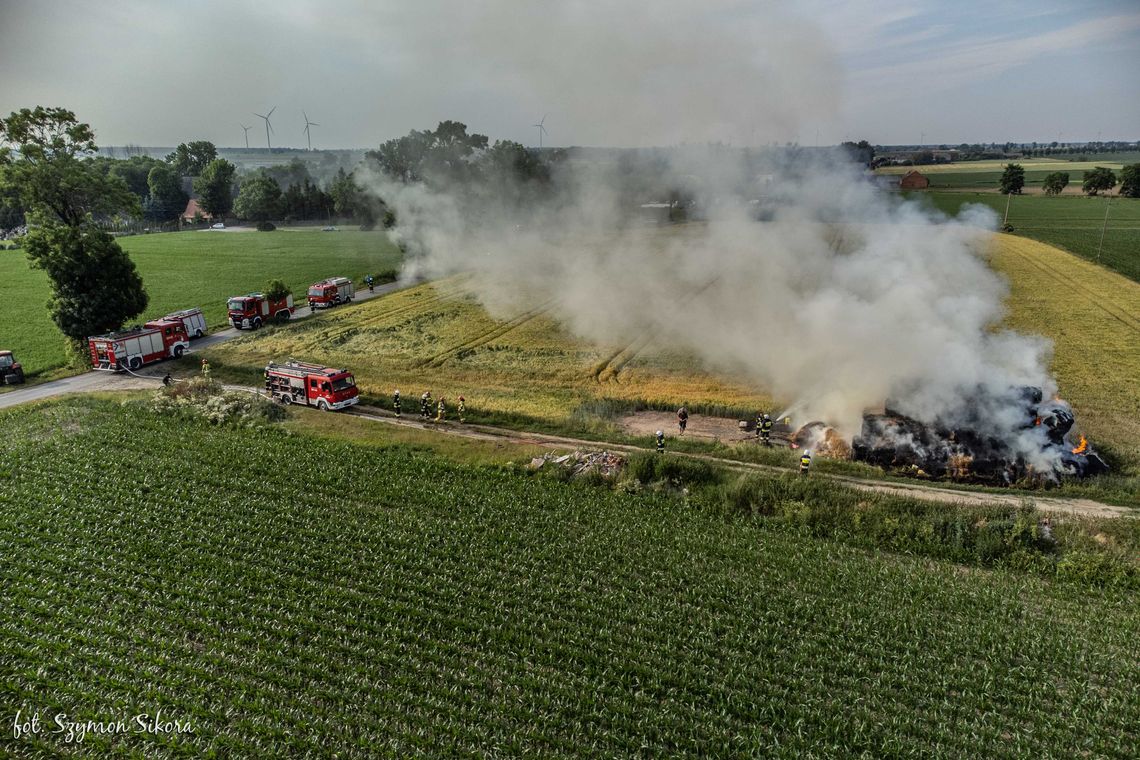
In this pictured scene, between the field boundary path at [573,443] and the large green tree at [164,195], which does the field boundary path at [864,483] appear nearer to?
the field boundary path at [573,443]

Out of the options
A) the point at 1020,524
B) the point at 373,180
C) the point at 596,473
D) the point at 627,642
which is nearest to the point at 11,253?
the point at 373,180

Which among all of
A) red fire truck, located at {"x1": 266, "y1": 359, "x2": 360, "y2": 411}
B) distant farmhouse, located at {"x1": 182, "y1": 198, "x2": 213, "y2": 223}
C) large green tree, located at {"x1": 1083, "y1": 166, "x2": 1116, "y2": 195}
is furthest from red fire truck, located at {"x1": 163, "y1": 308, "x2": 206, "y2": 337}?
large green tree, located at {"x1": 1083, "y1": 166, "x2": 1116, "y2": 195}

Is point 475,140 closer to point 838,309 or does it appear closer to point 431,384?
point 431,384

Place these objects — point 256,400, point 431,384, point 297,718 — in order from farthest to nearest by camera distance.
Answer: point 431,384 → point 256,400 → point 297,718

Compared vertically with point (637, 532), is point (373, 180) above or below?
above

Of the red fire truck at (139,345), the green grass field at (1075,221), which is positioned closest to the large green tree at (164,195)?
the red fire truck at (139,345)

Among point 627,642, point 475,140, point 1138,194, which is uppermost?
point 475,140

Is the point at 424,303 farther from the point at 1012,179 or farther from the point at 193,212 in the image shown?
the point at 193,212
